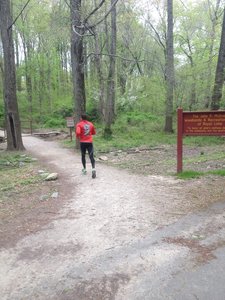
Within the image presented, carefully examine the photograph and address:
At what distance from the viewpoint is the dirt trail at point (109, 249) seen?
9.32ft

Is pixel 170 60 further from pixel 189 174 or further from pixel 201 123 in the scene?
pixel 189 174

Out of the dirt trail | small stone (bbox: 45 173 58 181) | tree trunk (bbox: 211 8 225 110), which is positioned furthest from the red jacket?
tree trunk (bbox: 211 8 225 110)

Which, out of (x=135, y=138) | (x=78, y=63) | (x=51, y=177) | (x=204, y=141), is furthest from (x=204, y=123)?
(x=135, y=138)

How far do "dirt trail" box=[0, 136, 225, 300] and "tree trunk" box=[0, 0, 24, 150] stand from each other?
7.74 m

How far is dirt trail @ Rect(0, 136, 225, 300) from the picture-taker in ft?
9.32

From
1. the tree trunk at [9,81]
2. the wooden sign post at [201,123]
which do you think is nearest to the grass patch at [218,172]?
the wooden sign post at [201,123]

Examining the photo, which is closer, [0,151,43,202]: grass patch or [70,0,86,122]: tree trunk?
[0,151,43,202]: grass patch

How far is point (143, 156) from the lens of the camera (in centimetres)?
1061

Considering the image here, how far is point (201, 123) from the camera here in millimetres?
6938

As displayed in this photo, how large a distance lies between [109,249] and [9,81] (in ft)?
35.0

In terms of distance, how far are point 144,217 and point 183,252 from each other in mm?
1219

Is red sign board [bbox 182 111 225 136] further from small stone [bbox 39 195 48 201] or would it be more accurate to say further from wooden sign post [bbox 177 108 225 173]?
small stone [bbox 39 195 48 201]

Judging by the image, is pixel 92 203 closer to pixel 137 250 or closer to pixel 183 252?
pixel 137 250

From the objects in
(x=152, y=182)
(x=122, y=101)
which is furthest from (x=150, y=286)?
(x=122, y=101)
